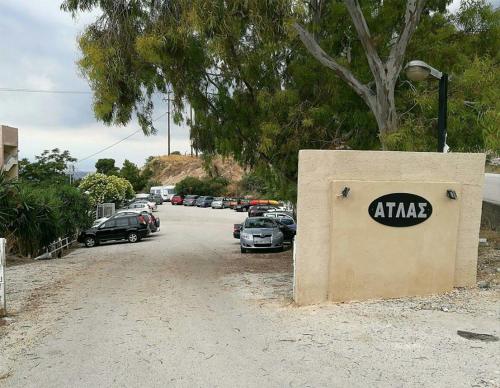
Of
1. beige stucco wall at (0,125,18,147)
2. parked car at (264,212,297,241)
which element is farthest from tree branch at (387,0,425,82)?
beige stucco wall at (0,125,18,147)

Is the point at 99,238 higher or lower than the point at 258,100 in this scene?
lower

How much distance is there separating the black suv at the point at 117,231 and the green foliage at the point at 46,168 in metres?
11.7

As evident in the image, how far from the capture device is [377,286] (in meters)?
9.01

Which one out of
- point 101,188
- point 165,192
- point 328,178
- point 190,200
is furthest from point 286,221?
point 165,192

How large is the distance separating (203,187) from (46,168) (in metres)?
44.6

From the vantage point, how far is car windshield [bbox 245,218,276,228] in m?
22.5

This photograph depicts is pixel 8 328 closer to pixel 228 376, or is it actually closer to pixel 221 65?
pixel 228 376

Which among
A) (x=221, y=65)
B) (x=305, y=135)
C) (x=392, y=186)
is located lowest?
(x=392, y=186)

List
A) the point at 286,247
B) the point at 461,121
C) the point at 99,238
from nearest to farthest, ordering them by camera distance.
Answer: the point at 461,121 → the point at 286,247 → the point at 99,238

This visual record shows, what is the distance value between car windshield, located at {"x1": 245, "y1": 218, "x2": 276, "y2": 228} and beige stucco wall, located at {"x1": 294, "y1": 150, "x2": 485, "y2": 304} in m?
13.4

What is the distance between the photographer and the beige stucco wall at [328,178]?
8.78 metres

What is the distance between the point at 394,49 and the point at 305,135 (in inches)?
135

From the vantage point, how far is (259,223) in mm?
22734

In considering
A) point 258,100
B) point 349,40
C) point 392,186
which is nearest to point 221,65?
point 258,100
